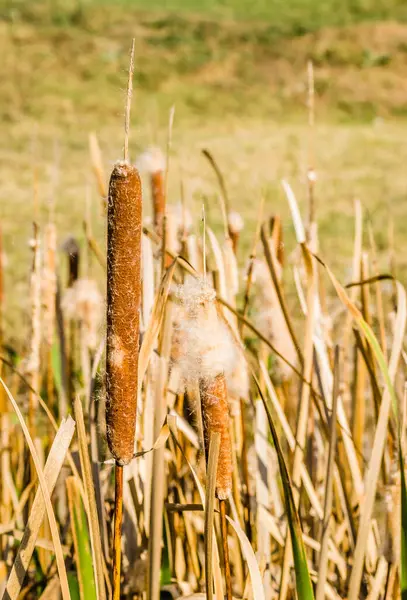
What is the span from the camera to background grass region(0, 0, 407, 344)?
193 inches

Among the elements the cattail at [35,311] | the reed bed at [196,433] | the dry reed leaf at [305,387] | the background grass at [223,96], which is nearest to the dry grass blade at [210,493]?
the reed bed at [196,433]

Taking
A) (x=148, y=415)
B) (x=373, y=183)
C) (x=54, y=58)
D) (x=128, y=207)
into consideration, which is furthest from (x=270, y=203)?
(x=54, y=58)

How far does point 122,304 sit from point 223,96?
360 inches

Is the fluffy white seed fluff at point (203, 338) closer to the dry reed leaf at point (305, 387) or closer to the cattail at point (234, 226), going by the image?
the dry reed leaf at point (305, 387)

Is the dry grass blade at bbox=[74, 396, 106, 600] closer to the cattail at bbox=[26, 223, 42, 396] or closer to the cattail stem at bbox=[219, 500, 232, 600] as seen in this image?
the cattail stem at bbox=[219, 500, 232, 600]

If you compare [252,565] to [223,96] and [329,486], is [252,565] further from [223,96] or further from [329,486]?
[223,96]

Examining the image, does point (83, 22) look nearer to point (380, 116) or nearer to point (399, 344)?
point (380, 116)

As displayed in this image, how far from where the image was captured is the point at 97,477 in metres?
0.74

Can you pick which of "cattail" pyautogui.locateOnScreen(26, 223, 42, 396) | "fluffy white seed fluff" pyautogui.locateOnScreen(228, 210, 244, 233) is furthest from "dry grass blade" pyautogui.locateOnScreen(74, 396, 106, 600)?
"fluffy white seed fluff" pyautogui.locateOnScreen(228, 210, 244, 233)

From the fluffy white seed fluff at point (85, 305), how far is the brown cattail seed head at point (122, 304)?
1.56 feet

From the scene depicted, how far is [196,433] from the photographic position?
90 centimetres

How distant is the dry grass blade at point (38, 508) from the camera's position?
55 cm

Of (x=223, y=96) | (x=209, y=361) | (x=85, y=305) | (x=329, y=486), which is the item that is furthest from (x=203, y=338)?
(x=223, y=96)

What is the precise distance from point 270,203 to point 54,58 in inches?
218
